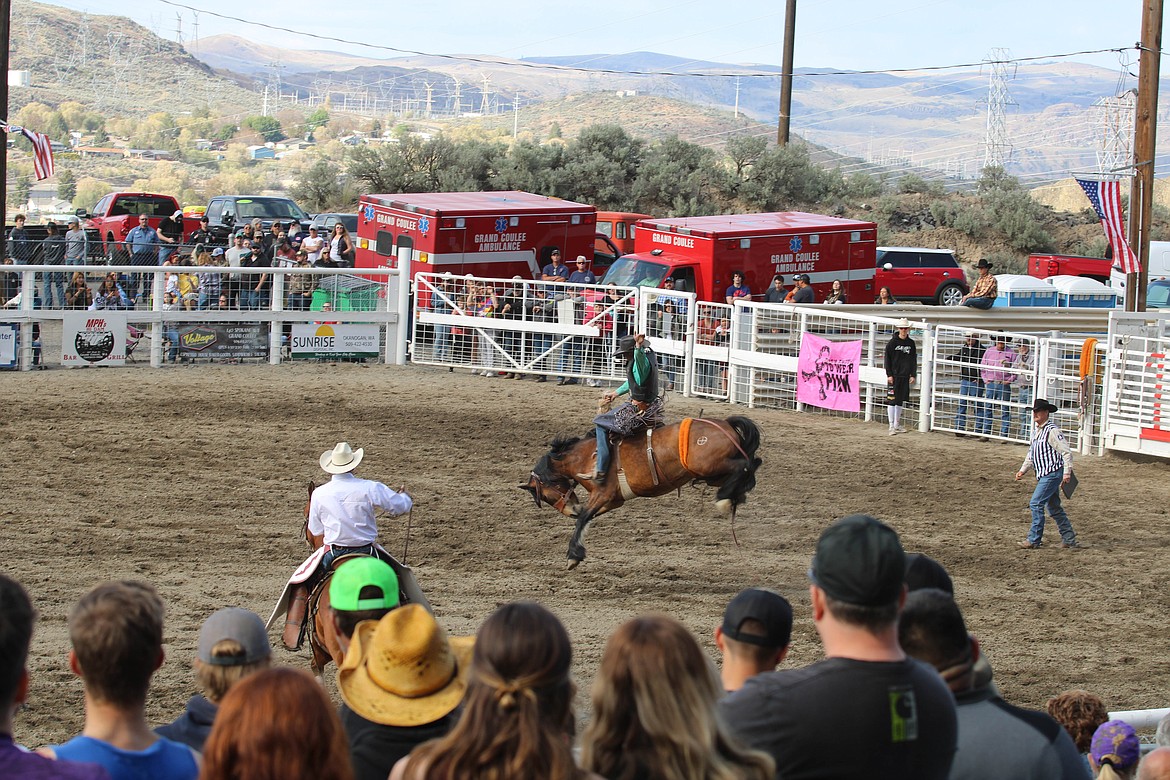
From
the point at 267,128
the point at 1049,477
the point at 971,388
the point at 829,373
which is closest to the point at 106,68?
the point at 267,128

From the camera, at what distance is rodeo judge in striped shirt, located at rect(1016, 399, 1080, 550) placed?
12.0 meters

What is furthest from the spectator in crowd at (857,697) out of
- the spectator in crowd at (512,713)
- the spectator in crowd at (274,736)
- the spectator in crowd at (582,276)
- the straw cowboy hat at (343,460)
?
the spectator in crowd at (582,276)

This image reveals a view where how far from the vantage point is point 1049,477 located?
11969 millimetres

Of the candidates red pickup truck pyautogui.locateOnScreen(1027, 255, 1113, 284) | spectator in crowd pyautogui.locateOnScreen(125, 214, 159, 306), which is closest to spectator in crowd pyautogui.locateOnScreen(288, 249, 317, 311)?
spectator in crowd pyautogui.locateOnScreen(125, 214, 159, 306)

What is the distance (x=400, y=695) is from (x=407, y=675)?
0.21 ft

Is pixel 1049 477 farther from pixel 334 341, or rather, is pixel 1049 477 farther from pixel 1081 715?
pixel 334 341

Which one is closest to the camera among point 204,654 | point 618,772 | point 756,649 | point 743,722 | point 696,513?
point 618,772

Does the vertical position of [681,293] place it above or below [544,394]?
above

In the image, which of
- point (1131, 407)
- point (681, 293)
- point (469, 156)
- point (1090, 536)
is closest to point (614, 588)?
point (1090, 536)

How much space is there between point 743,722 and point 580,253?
2361cm

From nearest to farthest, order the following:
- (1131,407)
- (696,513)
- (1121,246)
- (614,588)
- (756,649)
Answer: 1. (756,649)
2. (614,588)
3. (696,513)
4. (1131,407)
5. (1121,246)

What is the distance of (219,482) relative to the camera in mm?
13562

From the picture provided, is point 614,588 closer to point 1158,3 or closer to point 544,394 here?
point 544,394

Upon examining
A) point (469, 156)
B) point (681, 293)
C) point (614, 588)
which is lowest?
point (614, 588)
